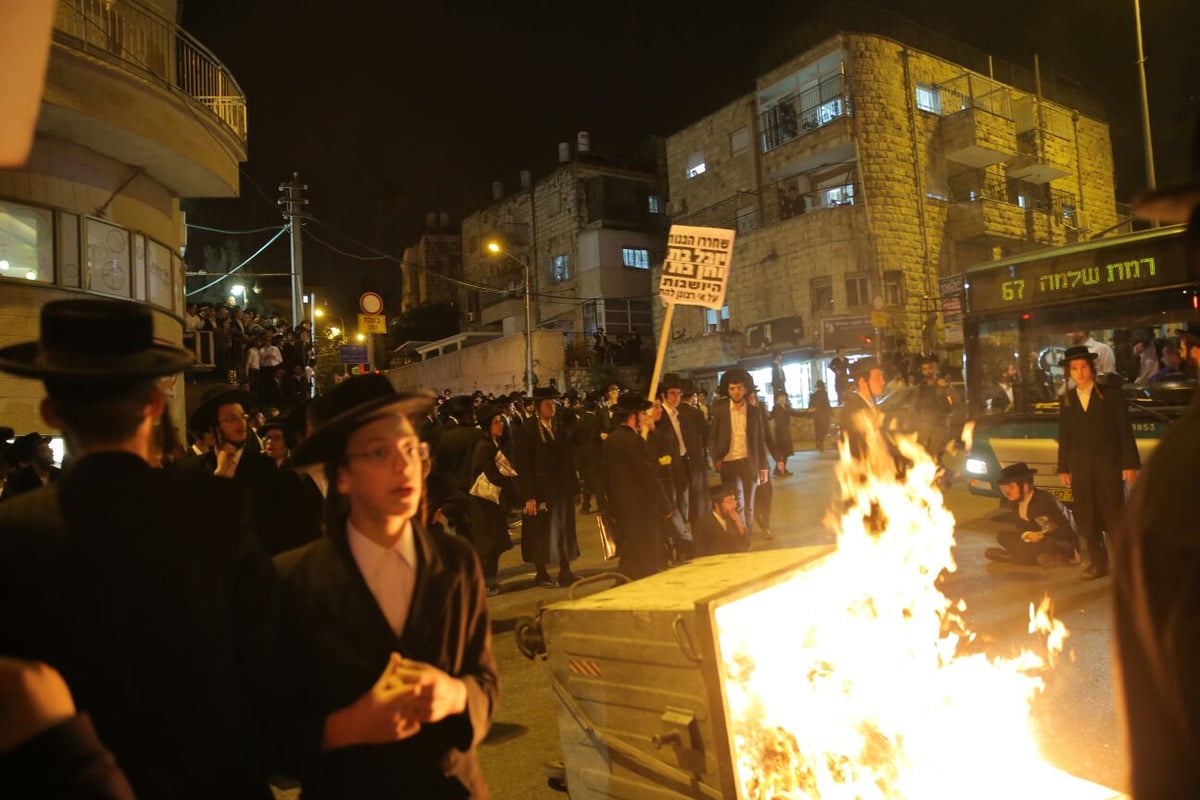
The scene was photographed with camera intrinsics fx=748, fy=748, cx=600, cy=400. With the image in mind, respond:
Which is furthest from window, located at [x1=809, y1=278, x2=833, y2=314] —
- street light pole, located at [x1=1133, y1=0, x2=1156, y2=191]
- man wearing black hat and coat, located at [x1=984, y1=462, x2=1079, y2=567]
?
man wearing black hat and coat, located at [x1=984, y1=462, x2=1079, y2=567]

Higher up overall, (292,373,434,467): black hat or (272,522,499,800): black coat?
(292,373,434,467): black hat

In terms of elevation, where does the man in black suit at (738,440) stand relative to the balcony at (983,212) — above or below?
below

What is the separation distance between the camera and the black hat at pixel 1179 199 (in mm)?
1273

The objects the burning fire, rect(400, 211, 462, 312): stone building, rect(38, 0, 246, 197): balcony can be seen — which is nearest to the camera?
the burning fire

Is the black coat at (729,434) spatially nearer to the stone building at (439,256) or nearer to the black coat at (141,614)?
the black coat at (141,614)

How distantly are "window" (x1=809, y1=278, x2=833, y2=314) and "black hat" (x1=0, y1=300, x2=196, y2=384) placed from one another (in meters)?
27.8

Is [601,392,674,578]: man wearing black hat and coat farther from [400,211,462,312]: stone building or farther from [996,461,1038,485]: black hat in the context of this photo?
[400,211,462,312]: stone building

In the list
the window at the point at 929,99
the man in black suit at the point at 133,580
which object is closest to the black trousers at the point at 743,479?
the man in black suit at the point at 133,580

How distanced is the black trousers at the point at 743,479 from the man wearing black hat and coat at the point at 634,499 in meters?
2.58

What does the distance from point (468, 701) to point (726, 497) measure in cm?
576

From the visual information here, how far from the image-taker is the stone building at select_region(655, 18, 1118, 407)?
88.4ft

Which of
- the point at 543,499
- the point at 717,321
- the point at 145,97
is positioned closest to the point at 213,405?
the point at 543,499

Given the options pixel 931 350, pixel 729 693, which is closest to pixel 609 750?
pixel 729 693

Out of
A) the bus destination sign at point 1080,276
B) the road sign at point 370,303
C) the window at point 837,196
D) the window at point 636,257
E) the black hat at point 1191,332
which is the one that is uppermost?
the window at point 636,257
